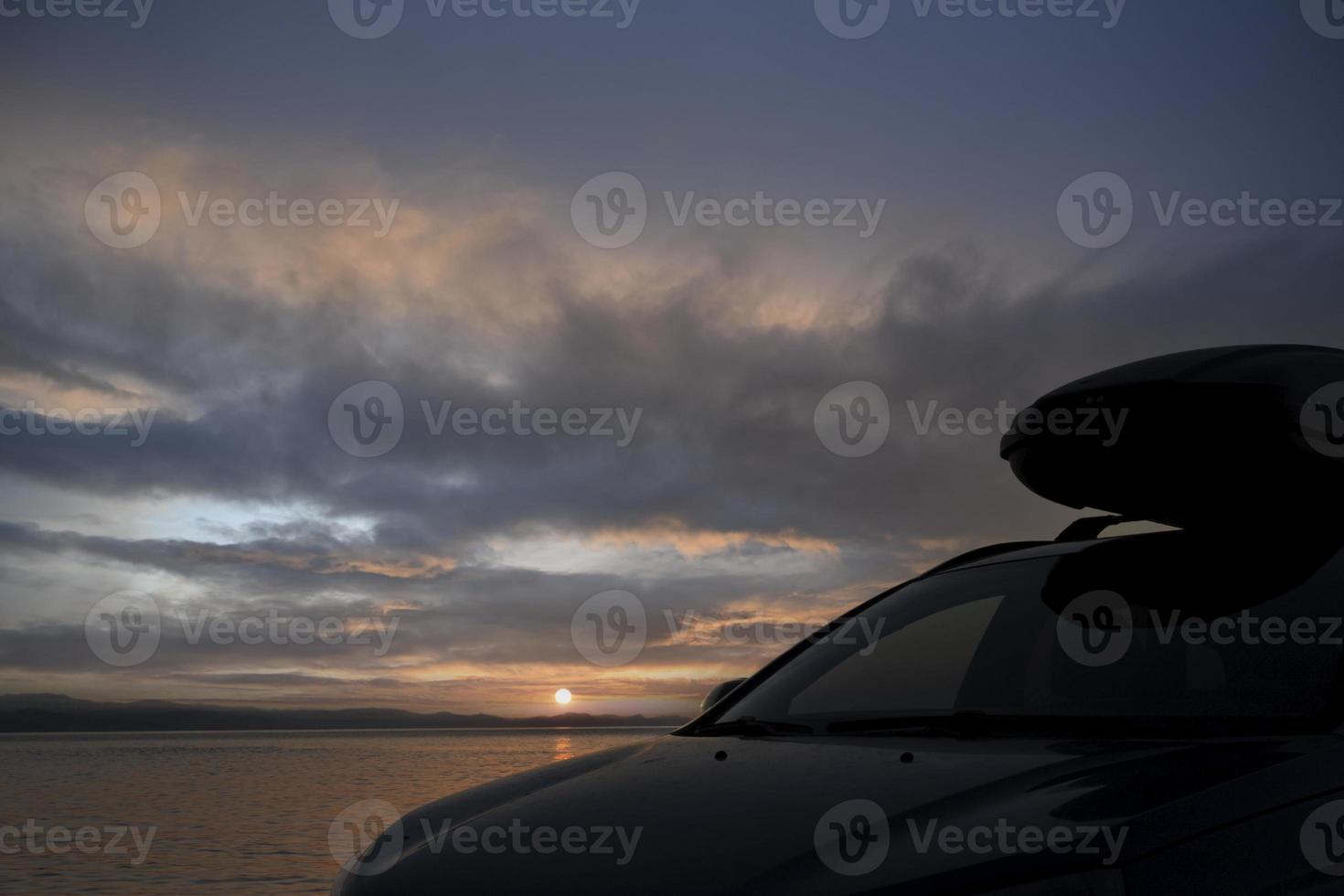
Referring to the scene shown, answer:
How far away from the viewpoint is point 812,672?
2984 mm

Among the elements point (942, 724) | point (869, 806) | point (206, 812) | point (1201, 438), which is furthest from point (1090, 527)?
point (206, 812)

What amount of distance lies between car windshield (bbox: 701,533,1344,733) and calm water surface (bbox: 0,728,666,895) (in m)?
0.79

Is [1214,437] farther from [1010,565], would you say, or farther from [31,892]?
[31,892]

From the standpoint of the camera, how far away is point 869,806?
5.83 ft

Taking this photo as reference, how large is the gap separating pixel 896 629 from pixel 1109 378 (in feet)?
2.86

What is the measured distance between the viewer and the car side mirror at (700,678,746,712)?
10.1 feet

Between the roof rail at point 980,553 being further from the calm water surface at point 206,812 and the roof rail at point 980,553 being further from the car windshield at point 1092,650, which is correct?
the calm water surface at point 206,812

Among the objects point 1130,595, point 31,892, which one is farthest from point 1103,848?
point 31,892

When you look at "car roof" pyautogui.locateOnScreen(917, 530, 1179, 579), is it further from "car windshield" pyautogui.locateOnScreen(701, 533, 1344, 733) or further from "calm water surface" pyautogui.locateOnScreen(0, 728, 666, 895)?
"calm water surface" pyautogui.locateOnScreen(0, 728, 666, 895)

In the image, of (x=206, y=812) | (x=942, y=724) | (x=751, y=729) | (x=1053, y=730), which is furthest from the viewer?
(x=206, y=812)

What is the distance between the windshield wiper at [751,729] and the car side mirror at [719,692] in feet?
0.59

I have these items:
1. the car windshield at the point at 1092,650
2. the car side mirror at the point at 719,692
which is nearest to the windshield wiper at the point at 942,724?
the car windshield at the point at 1092,650

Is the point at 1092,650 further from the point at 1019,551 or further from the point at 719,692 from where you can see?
the point at 719,692

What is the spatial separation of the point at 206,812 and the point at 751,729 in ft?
47.9
